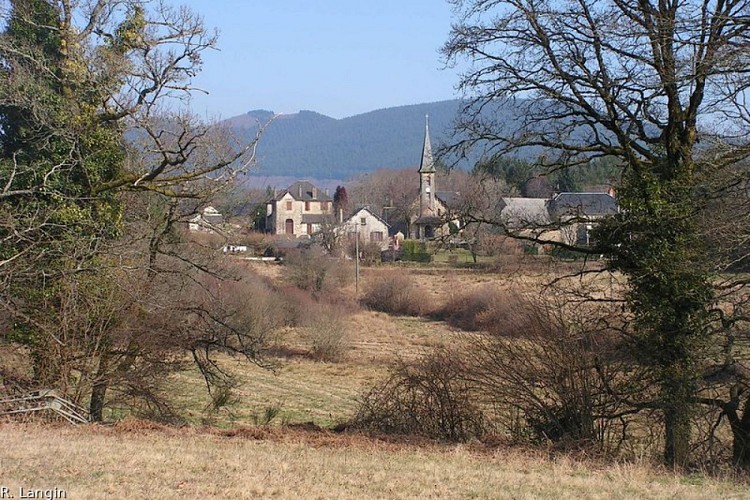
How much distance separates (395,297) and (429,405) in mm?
34766

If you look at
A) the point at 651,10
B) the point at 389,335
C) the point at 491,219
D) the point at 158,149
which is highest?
the point at 651,10

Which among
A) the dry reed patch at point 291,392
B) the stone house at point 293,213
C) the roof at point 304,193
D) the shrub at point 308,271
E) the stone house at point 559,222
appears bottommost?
the dry reed patch at point 291,392

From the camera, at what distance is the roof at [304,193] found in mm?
108444

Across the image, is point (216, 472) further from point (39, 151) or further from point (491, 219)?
point (39, 151)

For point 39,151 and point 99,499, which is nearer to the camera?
point 99,499

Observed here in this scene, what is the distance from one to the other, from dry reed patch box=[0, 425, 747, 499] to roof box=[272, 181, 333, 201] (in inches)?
3716

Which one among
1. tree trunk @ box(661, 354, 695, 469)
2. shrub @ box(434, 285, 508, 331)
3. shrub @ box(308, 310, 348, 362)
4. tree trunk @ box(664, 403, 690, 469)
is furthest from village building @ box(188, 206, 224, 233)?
shrub @ box(434, 285, 508, 331)

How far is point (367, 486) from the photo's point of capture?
30.6 ft

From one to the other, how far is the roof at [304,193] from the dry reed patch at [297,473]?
310 ft

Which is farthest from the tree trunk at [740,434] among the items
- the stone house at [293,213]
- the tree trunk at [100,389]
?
the stone house at [293,213]

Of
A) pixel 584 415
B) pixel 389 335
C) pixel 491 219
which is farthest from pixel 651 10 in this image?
pixel 389 335

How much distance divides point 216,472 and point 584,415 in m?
7.56

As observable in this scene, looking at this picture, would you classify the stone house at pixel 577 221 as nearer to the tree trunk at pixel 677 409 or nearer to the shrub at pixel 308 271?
the tree trunk at pixel 677 409

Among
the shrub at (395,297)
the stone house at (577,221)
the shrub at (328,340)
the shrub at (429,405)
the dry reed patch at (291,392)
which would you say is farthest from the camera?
the shrub at (395,297)
